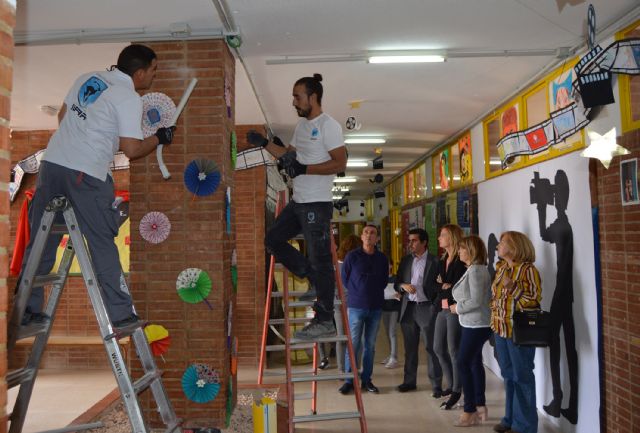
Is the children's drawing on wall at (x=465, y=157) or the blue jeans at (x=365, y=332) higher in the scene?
the children's drawing on wall at (x=465, y=157)

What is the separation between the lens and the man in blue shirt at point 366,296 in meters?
6.01

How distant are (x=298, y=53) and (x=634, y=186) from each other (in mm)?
2932

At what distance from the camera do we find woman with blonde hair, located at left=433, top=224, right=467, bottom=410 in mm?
5414

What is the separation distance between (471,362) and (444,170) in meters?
5.04

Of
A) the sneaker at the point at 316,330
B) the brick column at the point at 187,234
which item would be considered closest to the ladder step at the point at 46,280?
the sneaker at the point at 316,330

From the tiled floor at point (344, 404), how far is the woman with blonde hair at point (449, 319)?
24 centimetres

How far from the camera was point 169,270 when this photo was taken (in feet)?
14.5

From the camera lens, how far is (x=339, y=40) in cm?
470

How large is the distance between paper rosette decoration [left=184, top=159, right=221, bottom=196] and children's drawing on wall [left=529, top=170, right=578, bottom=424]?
3.05m

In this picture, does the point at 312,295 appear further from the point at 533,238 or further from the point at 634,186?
the point at 533,238

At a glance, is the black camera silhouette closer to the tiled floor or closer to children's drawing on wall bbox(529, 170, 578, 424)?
children's drawing on wall bbox(529, 170, 578, 424)

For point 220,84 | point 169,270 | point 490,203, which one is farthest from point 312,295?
point 490,203

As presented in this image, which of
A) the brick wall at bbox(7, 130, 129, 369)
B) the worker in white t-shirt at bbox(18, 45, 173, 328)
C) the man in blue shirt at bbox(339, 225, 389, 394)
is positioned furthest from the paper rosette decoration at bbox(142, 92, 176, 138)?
the brick wall at bbox(7, 130, 129, 369)

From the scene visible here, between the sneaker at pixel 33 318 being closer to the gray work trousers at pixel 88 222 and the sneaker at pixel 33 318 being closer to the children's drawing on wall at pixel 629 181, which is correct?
the gray work trousers at pixel 88 222
